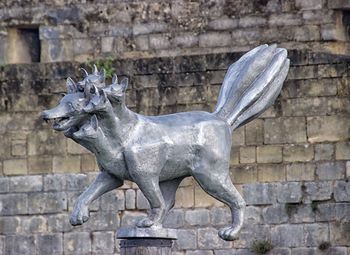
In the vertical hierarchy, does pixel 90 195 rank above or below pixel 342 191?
below

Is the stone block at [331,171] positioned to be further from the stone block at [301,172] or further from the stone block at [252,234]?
the stone block at [252,234]

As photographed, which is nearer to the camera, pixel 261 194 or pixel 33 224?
pixel 261 194

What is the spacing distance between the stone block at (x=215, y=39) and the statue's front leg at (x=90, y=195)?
1029 centimetres

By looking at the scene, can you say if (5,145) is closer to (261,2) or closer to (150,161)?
(261,2)

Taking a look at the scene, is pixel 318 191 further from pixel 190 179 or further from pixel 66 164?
pixel 66 164

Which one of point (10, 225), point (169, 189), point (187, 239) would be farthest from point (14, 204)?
point (169, 189)

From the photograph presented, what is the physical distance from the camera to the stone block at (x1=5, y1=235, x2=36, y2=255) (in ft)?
65.1

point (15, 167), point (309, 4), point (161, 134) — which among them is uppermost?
point (309, 4)

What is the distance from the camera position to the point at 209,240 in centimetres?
1933

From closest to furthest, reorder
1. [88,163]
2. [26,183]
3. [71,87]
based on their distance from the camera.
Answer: [71,87]
[88,163]
[26,183]

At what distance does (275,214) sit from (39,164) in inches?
119

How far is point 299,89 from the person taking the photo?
19203 millimetres

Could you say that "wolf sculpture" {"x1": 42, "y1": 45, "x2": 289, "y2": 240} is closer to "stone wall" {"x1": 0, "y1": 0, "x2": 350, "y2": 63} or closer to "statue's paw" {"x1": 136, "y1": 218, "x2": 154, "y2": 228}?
"statue's paw" {"x1": 136, "y1": 218, "x2": 154, "y2": 228}

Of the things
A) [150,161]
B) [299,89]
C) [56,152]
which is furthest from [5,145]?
[150,161]
